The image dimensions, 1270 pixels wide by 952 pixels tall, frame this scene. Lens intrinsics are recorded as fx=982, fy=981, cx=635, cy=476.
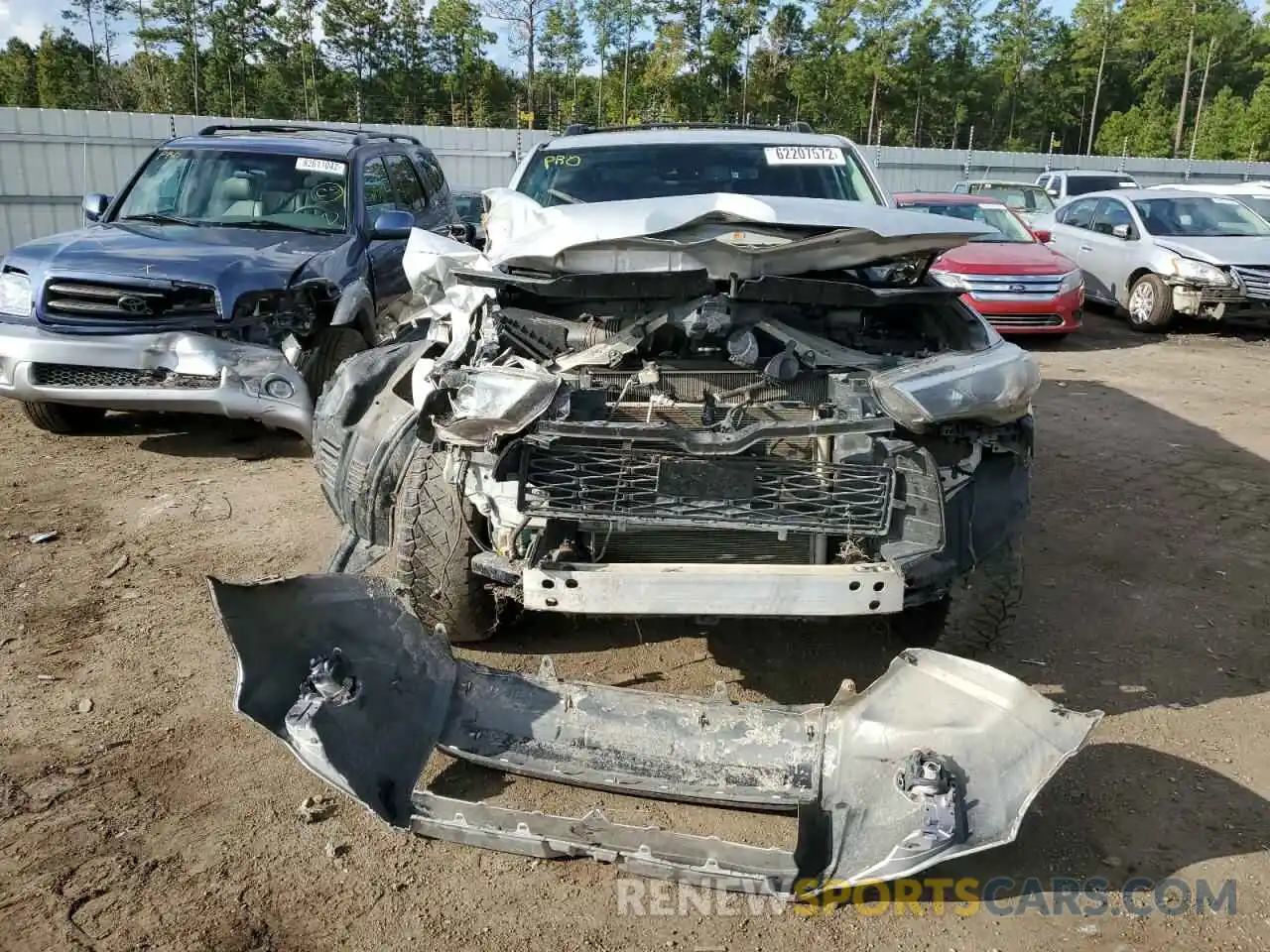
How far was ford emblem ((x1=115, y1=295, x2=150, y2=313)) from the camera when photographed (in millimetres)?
5445

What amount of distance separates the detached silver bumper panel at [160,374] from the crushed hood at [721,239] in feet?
8.30

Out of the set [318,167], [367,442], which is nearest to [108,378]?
[318,167]

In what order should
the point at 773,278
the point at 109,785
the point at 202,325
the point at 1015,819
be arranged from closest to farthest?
the point at 1015,819 < the point at 109,785 < the point at 773,278 < the point at 202,325

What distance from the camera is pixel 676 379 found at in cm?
337

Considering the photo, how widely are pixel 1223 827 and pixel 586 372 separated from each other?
2.32 m

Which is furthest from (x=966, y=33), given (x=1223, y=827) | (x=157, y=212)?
(x=1223, y=827)

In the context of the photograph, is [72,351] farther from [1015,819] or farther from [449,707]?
[1015,819]

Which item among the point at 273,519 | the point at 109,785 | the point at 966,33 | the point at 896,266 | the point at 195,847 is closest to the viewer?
the point at 195,847

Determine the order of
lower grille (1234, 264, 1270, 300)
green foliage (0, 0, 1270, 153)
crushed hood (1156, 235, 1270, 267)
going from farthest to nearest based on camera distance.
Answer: green foliage (0, 0, 1270, 153), crushed hood (1156, 235, 1270, 267), lower grille (1234, 264, 1270, 300)

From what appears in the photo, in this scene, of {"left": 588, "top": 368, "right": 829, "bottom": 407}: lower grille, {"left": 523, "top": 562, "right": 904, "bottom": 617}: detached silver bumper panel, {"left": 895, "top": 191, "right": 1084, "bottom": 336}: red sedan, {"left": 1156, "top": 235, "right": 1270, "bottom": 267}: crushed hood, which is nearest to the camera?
{"left": 523, "top": 562, "right": 904, "bottom": 617}: detached silver bumper panel

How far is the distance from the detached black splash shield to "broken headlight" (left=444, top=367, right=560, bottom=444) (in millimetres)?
605

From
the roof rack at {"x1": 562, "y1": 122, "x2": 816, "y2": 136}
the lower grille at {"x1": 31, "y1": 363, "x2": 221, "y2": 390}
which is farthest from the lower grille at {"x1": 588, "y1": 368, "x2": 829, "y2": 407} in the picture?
the lower grille at {"x1": 31, "y1": 363, "x2": 221, "y2": 390}

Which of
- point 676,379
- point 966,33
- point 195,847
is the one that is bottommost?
point 195,847

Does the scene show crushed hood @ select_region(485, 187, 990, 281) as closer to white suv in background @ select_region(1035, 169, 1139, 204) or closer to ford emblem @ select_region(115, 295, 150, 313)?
ford emblem @ select_region(115, 295, 150, 313)
